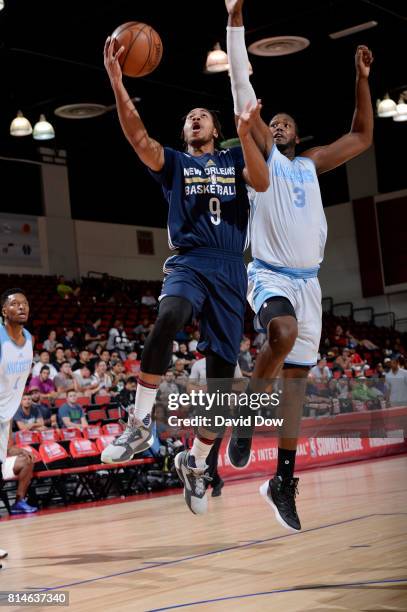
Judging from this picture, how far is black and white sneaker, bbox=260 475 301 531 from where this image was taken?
5164mm

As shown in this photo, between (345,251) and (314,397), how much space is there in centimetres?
2316

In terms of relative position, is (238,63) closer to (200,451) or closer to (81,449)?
(200,451)

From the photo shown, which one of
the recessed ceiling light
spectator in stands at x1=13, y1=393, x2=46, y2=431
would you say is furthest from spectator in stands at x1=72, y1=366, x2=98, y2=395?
the recessed ceiling light

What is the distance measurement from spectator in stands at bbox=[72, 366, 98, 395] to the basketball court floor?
3320mm

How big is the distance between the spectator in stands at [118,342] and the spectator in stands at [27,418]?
4759 millimetres

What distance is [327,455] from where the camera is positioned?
15.1m

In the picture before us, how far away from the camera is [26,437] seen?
11.4 m

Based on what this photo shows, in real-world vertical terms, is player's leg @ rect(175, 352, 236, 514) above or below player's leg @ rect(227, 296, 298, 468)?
below

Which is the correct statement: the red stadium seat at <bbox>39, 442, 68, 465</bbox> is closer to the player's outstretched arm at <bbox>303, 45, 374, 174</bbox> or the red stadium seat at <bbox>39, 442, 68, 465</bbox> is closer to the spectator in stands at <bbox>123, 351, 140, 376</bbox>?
the spectator in stands at <bbox>123, 351, 140, 376</bbox>

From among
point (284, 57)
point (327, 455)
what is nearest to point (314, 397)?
point (327, 455)

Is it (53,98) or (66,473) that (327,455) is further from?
(53,98)

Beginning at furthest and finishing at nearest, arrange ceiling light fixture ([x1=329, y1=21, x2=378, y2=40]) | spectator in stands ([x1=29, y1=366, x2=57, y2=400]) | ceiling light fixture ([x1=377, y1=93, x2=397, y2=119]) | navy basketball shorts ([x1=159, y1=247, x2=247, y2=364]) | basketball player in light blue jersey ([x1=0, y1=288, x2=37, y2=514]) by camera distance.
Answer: ceiling light fixture ([x1=377, y1=93, x2=397, y2=119]), ceiling light fixture ([x1=329, y1=21, x2=378, y2=40]), spectator in stands ([x1=29, y1=366, x2=57, y2=400]), basketball player in light blue jersey ([x1=0, y1=288, x2=37, y2=514]), navy basketball shorts ([x1=159, y1=247, x2=247, y2=364])

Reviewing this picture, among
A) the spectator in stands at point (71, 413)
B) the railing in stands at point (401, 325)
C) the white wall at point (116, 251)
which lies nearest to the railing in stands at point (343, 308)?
the railing in stands at point (401, 325)

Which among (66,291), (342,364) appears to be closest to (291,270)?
(342,364)
